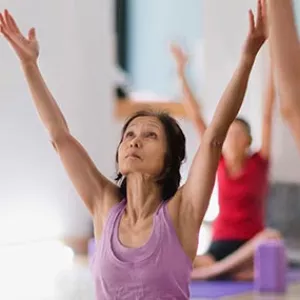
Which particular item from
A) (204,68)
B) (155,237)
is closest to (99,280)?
(155,237)

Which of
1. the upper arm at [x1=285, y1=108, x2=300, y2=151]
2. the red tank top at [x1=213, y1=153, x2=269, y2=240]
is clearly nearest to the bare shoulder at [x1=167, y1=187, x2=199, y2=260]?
the upper arm at [x1=285, y1=108, x2=300, y2=151]

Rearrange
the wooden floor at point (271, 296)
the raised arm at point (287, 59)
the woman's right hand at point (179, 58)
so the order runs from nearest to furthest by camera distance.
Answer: the raised arm at point (287, 59)
the woman's right hand at point (179, 58)
the wooden floor at point (271, 296)

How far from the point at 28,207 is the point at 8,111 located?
44cm

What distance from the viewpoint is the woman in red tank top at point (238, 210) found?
9.96ft

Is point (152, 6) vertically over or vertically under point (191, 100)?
over

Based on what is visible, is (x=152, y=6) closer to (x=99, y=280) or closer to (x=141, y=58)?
(x=141, y=58)

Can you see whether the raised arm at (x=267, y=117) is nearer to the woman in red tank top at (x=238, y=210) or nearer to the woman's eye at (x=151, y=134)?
the woman in red tank top at (x=238, y=210)

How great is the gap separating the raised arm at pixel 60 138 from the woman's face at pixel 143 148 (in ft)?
0.24

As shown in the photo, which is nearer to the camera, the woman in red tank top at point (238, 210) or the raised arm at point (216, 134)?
the raised arm at point (216, 134)

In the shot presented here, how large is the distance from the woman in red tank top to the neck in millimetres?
1587

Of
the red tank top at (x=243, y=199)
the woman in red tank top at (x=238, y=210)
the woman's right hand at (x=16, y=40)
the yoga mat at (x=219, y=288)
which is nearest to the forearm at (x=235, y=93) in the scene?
the woman's right hand at (x=16, y=40)

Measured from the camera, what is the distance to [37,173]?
3803 mm

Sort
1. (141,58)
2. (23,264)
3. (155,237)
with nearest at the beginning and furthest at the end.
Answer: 1. (155,237)
2. (23,264)
3. (141,58)

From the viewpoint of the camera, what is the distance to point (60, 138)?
1.46 meters
